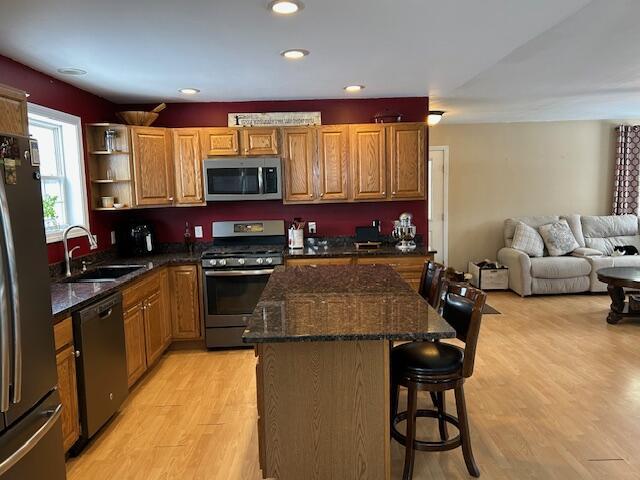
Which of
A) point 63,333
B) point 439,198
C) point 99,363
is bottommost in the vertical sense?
point 99,363

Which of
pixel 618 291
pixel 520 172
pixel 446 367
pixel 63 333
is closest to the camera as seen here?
pixel 446 367

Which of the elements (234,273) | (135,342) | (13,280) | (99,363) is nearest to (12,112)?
(13,280)

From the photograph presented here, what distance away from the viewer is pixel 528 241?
250 inches

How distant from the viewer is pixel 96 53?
Answer: 9.38ft

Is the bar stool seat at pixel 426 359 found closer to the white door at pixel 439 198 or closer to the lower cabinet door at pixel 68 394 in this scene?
the lower cabinet door at pixel 68 394

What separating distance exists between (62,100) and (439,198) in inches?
207

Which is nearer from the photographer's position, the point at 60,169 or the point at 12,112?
the point at 12,112

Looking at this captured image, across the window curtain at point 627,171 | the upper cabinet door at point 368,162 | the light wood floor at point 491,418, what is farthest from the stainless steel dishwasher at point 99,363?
the window curtain at point 627,171

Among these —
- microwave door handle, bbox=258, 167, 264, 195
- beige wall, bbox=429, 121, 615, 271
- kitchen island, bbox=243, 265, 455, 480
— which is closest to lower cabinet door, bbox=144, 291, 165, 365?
microwave door handle, bbox=258, 167, 264, 195

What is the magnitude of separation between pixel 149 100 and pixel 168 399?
2.85 m

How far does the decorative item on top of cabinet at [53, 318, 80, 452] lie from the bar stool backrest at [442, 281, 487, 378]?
6.70 ft

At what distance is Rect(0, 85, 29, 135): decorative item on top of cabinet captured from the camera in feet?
5.61

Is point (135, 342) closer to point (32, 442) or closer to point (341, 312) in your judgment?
point (32, 442)

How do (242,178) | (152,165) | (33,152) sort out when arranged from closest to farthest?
(33,152) < (152,165) < (242,178)
